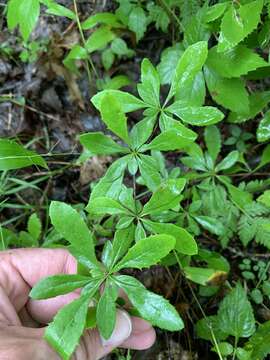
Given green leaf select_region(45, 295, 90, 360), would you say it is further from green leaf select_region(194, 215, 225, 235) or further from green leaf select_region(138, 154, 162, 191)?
green leaf select_region(194, 215, 225, 235)

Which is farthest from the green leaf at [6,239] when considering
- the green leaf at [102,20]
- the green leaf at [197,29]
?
the green leaf at [197,29]

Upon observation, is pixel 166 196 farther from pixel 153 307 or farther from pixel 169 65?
pixel 169 65

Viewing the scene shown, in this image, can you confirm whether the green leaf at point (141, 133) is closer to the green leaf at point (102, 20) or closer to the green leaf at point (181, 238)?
the green leaf at point (181, 238)

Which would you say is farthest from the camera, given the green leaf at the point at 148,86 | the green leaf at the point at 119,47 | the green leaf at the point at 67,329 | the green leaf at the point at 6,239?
the green leaf at the point at 119,47

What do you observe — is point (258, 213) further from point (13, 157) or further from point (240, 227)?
point (13, 157)

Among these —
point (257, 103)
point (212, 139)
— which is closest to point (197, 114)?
point (257, 103)

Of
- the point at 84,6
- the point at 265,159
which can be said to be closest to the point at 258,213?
the point at 265,159

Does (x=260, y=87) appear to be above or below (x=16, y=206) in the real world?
above
